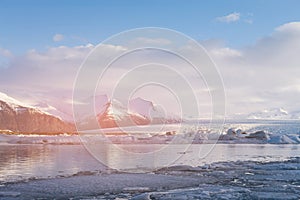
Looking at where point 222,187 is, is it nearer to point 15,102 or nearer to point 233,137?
point 233,137

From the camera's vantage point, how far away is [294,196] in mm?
10750

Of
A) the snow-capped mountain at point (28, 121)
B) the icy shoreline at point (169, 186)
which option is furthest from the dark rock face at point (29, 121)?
the icy shoreline at point (169, 186)

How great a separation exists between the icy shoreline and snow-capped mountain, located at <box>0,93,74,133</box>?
3655 inches

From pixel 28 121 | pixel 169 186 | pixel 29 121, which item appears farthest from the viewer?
pixel 29 121

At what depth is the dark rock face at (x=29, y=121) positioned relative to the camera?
349ft

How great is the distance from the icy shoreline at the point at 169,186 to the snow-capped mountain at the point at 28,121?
305 feet

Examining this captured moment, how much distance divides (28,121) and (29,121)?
1.20 ft

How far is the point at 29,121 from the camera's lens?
108m

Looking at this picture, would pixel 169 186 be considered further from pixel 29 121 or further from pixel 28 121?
pixel 29 121

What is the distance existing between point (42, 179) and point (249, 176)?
838cm

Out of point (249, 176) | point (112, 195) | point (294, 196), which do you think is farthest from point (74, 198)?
point (249, 176)

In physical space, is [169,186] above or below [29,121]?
below

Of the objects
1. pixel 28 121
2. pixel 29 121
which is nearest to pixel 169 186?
pixel 28 121

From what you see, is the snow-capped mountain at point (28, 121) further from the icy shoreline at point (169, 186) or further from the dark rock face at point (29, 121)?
the icy shoreline at point (169, 186)
